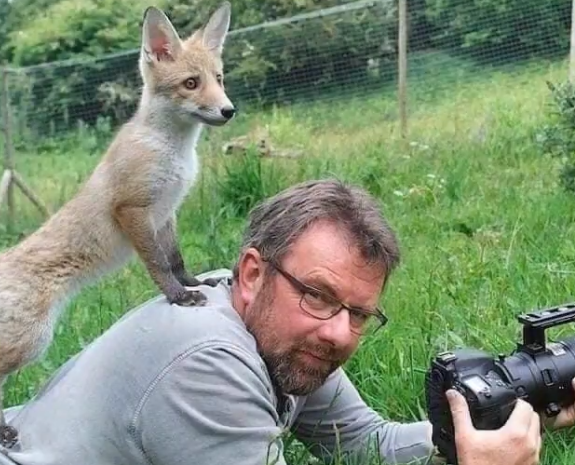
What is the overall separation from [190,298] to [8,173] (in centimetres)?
619

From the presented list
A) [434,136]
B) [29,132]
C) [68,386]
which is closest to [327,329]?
[68,386]

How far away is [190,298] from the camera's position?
3.40 m

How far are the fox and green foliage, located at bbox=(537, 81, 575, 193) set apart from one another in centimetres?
310

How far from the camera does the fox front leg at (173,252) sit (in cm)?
417

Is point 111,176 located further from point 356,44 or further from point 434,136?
point 356,44

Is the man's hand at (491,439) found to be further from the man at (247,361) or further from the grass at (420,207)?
the grass at (420,207)

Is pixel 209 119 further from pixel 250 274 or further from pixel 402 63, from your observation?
pixel 402 63

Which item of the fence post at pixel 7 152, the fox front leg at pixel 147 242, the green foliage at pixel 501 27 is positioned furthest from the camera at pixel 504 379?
the green foliage at pixel 501 27

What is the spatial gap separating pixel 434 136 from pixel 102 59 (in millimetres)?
3198

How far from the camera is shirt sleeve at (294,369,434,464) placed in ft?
11.5

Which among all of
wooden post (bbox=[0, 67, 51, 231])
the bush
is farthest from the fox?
the bush

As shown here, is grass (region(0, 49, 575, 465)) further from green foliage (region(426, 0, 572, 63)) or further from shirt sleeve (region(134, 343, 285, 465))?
shirt sleeve (region(134, 343, 285, 465))

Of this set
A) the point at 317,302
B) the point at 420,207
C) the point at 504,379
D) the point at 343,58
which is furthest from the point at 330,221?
the point at 343,58

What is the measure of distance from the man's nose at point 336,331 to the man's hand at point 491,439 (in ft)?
1.07
